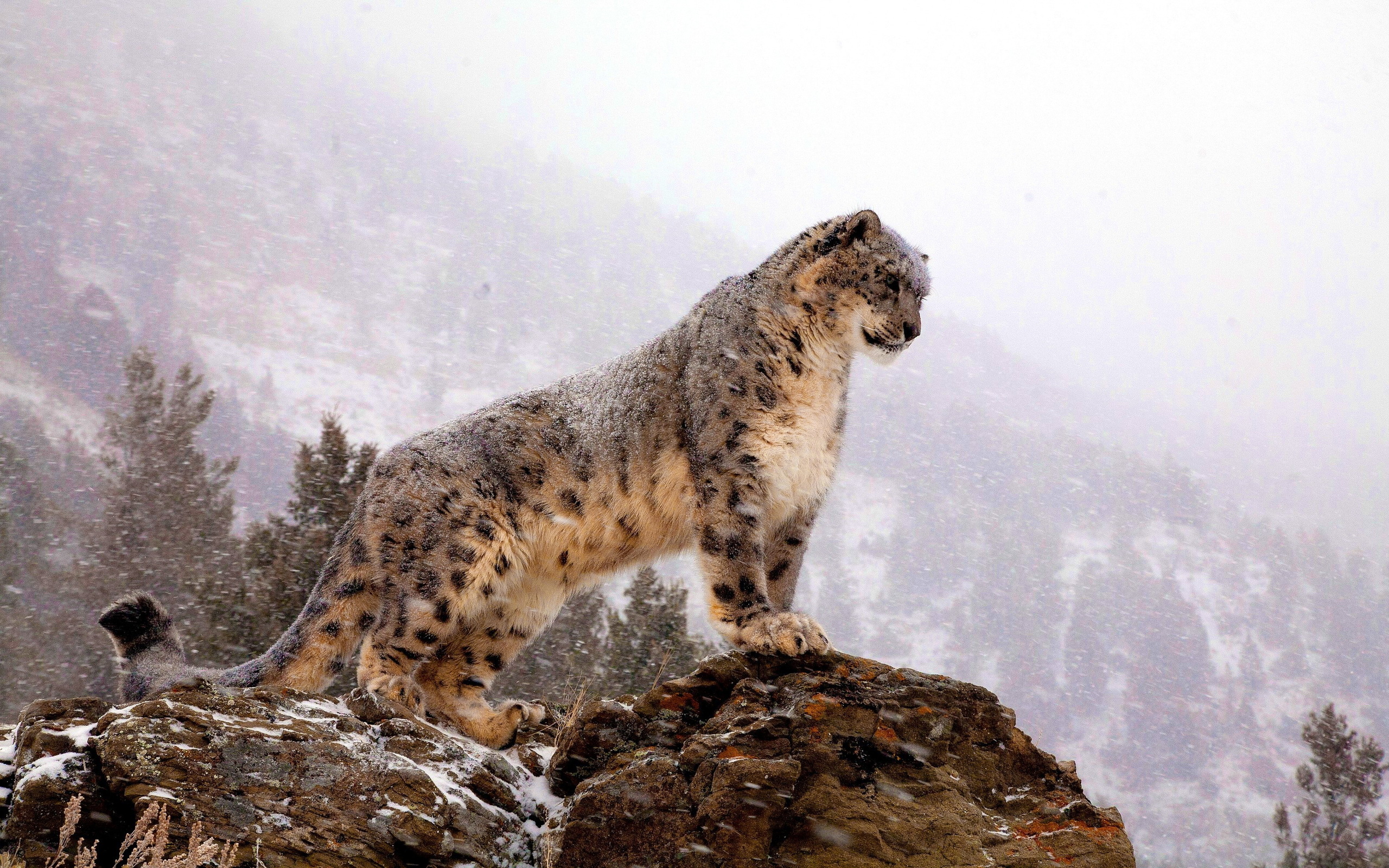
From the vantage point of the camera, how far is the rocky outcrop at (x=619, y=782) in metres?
4.17

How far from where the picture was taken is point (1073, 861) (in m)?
4.20

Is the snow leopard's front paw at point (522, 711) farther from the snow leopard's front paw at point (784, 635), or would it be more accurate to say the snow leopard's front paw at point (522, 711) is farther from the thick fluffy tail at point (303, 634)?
the snow leopard's front paw at point (784, 635)

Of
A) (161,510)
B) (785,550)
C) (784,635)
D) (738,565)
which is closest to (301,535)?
(161,510)

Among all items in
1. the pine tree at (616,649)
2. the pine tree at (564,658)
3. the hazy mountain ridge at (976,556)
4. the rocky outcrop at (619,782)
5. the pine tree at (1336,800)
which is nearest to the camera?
the rocky outcrop at (619,782)

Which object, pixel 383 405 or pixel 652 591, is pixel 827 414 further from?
pixel 383 405

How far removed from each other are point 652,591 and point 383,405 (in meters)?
159

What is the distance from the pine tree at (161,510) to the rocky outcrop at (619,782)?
20.7 meters

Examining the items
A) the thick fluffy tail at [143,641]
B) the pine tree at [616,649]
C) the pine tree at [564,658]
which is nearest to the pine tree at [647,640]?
the pine tree at [616,649]

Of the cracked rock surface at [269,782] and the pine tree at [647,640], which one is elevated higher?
the pine tree at [647,640]

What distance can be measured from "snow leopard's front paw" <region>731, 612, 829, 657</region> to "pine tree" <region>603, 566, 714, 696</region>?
16144mm

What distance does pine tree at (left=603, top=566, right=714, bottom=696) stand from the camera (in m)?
22.2

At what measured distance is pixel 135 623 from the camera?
18.6ft

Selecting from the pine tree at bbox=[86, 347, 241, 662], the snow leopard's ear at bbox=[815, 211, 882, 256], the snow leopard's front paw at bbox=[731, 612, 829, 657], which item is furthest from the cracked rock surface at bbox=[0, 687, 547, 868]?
the pine tree at bbox=[86, 347, 241, 662]

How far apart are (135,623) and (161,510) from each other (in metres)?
30.5
